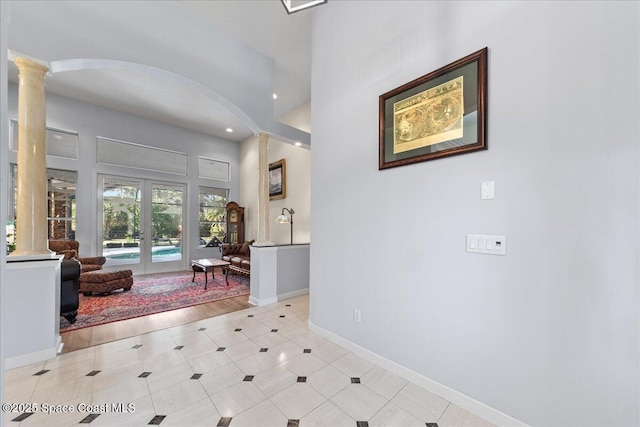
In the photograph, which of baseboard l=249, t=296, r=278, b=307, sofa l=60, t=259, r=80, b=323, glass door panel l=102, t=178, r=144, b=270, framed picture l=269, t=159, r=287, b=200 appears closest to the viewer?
sofa l=60, t=259, r=80, b=323

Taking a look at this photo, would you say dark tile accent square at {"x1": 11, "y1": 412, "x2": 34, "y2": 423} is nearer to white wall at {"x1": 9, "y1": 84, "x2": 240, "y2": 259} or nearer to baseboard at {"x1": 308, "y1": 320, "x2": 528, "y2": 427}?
baseboard at {"x1": 308, "y1": 320, "x2": 528, "y2": 427}

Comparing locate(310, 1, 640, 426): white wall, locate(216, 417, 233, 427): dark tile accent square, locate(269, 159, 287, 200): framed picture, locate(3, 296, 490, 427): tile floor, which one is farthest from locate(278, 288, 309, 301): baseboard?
locate(216, 417, 233, 427): dark tile accent square

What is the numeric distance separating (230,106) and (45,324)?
3192 millimetres

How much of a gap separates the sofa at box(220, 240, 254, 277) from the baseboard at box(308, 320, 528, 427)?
318cm

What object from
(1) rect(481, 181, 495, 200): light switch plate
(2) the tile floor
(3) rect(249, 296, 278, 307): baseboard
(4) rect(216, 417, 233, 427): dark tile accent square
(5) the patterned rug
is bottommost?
(5) the patterned rug

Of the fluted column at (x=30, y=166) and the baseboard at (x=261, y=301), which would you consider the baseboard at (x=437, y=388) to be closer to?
the baseboard at (x=261, y=301)

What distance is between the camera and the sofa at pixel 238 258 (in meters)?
5.38

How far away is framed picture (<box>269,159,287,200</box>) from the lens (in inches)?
242

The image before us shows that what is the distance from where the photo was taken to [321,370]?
2.23 meters

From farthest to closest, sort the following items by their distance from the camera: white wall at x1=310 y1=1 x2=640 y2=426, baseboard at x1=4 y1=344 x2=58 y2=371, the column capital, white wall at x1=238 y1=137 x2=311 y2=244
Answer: white wall at x1=238 y1=137 x2=311 y2=244, the column capital, baseboard at x1=4 y1=344 x2=58 y2=371, white wall at x1=310 y1=1 x2=640 y2=426

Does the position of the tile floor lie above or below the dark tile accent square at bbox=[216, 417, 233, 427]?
below

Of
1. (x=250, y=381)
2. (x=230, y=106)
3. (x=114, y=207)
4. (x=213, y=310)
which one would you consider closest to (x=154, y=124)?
(x=114, y=207)

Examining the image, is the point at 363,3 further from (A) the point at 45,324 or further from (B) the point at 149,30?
Result: (A) the point at 45,324

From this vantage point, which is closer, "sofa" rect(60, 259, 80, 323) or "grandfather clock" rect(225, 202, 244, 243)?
"sofa" rect(60, 259, 80, 323)
